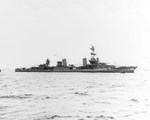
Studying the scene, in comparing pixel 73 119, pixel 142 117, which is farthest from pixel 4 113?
pixel 142 117

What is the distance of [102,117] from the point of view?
18.1 meters

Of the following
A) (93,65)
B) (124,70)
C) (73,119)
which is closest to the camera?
(73,119)

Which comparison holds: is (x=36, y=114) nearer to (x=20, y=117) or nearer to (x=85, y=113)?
(x=20, y=117)

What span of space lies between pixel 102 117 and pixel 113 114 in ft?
4.28

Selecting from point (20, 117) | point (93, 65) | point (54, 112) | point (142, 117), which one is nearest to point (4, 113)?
point (20, 117)

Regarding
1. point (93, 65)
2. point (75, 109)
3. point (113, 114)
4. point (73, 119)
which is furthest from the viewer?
point (93, 65)

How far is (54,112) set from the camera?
20156 millimetres

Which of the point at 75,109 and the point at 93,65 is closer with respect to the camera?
the point at 75,109

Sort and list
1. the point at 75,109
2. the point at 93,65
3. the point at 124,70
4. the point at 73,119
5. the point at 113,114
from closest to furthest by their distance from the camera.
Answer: the point at 73,119 < the point at 113,114 < the point at 75,109 < the point at 124,70 < the point at 93,65

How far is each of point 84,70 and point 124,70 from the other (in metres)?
29.0

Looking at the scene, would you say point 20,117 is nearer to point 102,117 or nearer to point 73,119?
point 73,119

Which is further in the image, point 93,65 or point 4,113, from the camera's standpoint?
point 93,65

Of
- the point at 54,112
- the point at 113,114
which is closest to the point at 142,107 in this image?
the point at 113,114

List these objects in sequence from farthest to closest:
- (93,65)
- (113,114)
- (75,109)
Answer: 1. (93,65)
2. (75,109)
3. (113,114)
